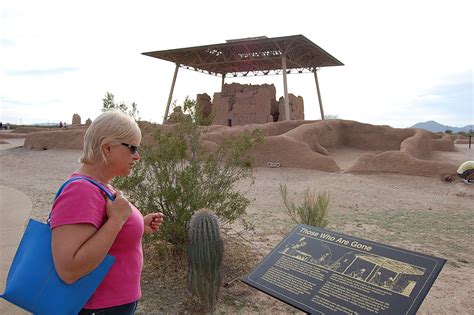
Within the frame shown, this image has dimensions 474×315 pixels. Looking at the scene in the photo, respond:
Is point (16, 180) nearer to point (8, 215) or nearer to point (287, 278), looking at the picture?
point (8, 215)

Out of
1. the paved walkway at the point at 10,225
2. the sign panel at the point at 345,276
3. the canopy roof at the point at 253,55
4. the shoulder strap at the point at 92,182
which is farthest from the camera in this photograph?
the canopy roof at the point at 253,55

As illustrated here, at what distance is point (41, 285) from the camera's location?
169 centimetres

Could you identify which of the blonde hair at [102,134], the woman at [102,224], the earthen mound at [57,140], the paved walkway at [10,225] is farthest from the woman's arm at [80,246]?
the earthen mound at [57,140]

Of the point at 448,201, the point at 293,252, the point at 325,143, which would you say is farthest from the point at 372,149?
the point at 293,252

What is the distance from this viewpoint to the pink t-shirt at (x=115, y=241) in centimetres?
166

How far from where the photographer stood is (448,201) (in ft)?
30.9

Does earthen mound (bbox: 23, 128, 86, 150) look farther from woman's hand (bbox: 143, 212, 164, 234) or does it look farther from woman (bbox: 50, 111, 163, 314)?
woman (bbox: 50, 111, 163, 314)

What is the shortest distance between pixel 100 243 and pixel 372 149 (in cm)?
2147

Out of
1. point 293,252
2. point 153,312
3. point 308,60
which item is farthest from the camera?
point 308,60

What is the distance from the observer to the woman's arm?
1.64 metres

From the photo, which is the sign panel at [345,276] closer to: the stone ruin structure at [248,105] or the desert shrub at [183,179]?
the desert shrub at [183,179]

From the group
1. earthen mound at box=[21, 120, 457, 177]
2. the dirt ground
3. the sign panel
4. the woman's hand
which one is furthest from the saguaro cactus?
earthen mound at box=[21, 120, 457, 177]

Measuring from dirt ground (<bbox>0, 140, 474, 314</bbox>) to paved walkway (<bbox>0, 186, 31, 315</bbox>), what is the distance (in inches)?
10.2

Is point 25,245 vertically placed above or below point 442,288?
above
